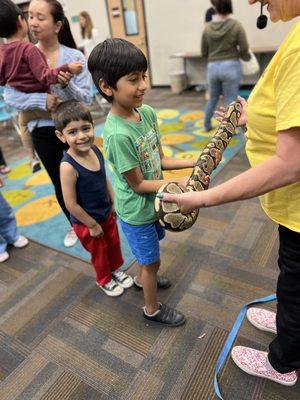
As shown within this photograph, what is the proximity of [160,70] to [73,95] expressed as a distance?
22.4 ft

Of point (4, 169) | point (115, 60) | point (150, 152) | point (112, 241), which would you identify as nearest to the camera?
point (115, 60)

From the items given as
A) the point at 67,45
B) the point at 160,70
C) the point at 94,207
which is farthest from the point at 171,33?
the point at 94,207

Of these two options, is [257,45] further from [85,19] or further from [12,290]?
[12,290]

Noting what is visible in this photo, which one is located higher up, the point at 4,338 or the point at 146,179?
the point at 146,179

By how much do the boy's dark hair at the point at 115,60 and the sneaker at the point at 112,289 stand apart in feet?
4.76

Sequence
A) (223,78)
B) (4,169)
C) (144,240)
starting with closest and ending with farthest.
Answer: (144,240)
(223,78)
(4,169)

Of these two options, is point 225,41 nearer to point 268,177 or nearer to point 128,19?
point 268,177

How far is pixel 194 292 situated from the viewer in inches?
85.7

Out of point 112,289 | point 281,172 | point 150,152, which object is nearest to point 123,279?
point 112,289

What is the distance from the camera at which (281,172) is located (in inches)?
33.7

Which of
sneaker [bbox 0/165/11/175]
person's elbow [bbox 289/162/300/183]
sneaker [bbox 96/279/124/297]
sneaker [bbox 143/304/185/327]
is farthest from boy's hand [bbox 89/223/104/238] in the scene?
sneaker [bbox 0/165/11/175]

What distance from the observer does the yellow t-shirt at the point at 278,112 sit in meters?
0.77

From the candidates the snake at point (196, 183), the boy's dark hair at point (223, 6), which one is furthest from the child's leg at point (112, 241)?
the boy's dark hair at point (223, 6)

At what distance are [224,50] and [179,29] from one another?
398 cm
